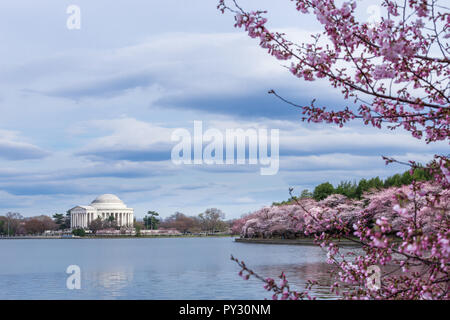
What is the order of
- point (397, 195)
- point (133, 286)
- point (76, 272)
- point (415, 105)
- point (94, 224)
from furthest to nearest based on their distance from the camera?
point (94, 224) < point (76, 272) < point (133, 286) < point (415, 105) < point (397, 195)

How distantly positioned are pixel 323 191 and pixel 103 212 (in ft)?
334

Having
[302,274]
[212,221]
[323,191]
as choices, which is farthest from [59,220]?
[302,274]

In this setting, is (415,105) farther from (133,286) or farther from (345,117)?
(133,286)

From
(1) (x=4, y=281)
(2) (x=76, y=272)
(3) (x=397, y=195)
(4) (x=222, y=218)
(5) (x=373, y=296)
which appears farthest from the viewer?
(4) (x=222, y=218)

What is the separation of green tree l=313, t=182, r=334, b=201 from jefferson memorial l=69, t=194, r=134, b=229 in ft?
294

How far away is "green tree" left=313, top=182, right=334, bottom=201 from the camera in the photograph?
233 ft

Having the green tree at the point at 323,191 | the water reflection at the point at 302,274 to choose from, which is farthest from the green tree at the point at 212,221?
the water reflection at the point at 302,274

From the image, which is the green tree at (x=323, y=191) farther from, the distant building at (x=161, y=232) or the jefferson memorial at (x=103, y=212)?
the jefferson memorial at (x=103, y=212)

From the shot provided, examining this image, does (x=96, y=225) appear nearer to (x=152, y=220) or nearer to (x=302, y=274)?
(x=152, y=220)

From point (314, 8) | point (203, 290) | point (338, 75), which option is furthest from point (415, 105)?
point (203, 290)

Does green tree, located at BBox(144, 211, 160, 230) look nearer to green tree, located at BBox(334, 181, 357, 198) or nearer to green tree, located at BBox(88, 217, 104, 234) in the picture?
green tree, located at BBox(88, 217, 104, 234)

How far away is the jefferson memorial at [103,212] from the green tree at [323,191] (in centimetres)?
8960
